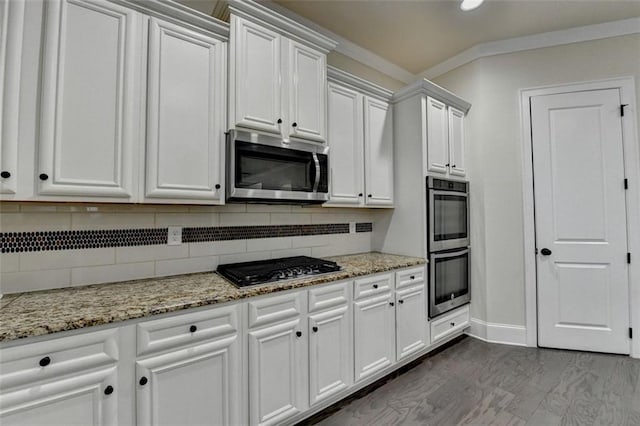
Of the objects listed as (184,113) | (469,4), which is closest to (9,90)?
(184,113)

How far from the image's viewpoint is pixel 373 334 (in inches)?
81.9

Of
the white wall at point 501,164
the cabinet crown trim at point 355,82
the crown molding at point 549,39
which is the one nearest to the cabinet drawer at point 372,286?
the white wall at point 501,164

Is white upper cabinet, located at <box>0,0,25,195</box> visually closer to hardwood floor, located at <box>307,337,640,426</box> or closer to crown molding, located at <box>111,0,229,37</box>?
crown molding, located at <box>111,0,229,37</box>

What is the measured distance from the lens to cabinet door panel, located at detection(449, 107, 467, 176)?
281cm

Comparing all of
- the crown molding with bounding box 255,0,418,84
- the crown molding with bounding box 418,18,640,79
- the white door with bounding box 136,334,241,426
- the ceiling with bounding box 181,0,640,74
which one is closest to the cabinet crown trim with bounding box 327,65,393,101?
the crown molding with bounding box 255,0,418,84

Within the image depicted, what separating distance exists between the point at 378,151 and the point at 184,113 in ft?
5.52

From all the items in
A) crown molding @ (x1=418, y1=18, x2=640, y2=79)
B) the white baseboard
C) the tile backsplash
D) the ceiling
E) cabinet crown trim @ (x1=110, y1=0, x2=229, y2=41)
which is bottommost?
the white baseboard

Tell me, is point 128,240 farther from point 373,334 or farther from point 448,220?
point 448,220

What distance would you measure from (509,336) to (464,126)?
221 cm

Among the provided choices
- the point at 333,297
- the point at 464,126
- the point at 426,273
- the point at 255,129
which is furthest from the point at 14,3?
the point at 464,126

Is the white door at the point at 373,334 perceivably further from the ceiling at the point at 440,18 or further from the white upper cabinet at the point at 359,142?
the ceiling at the point at 440,18

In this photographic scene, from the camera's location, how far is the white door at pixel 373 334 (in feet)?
6.50

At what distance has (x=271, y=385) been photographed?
1558mm

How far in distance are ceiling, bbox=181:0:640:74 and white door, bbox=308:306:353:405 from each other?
233 centimetres
